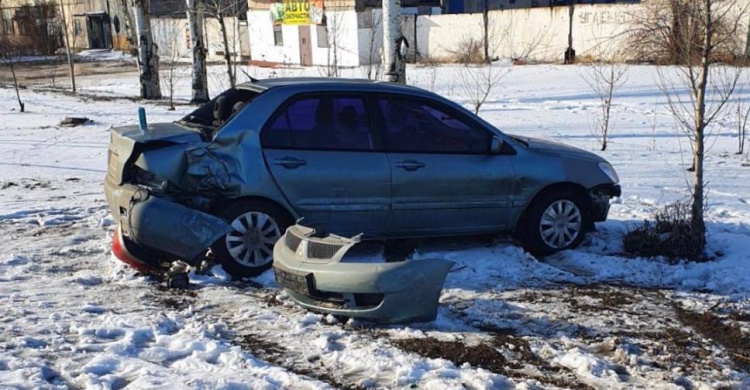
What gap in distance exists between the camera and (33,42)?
53438 millimetres

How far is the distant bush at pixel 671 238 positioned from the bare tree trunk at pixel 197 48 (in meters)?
15.5

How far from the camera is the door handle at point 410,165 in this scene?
6.91 m

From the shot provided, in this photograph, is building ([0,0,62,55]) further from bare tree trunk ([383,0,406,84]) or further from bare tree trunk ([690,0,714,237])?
bare tree trunk ([690,0,714,237])

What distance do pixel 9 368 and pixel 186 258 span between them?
1881 millimetres

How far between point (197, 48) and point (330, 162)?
50.1ft

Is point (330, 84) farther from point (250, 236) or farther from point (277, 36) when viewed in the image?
point (277, 36)

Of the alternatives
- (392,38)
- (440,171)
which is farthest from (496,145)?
(392,38)

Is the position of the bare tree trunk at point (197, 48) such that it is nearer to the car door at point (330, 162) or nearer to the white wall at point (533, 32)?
the car door at point (330, 162)

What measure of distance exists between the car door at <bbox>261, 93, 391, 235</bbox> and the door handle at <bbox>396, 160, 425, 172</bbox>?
0.42 ft

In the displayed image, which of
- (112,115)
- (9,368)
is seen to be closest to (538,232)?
(9,368)

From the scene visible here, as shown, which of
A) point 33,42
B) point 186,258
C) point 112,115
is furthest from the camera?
point 33,42

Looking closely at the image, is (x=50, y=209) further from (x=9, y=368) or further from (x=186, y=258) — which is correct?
(x=9, y=368)

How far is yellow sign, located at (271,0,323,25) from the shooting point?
133ft

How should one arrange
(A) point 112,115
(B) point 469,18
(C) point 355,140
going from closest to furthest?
1. (C) point 355,140
2. (A) point 112,115
3. (B) point 469,18
